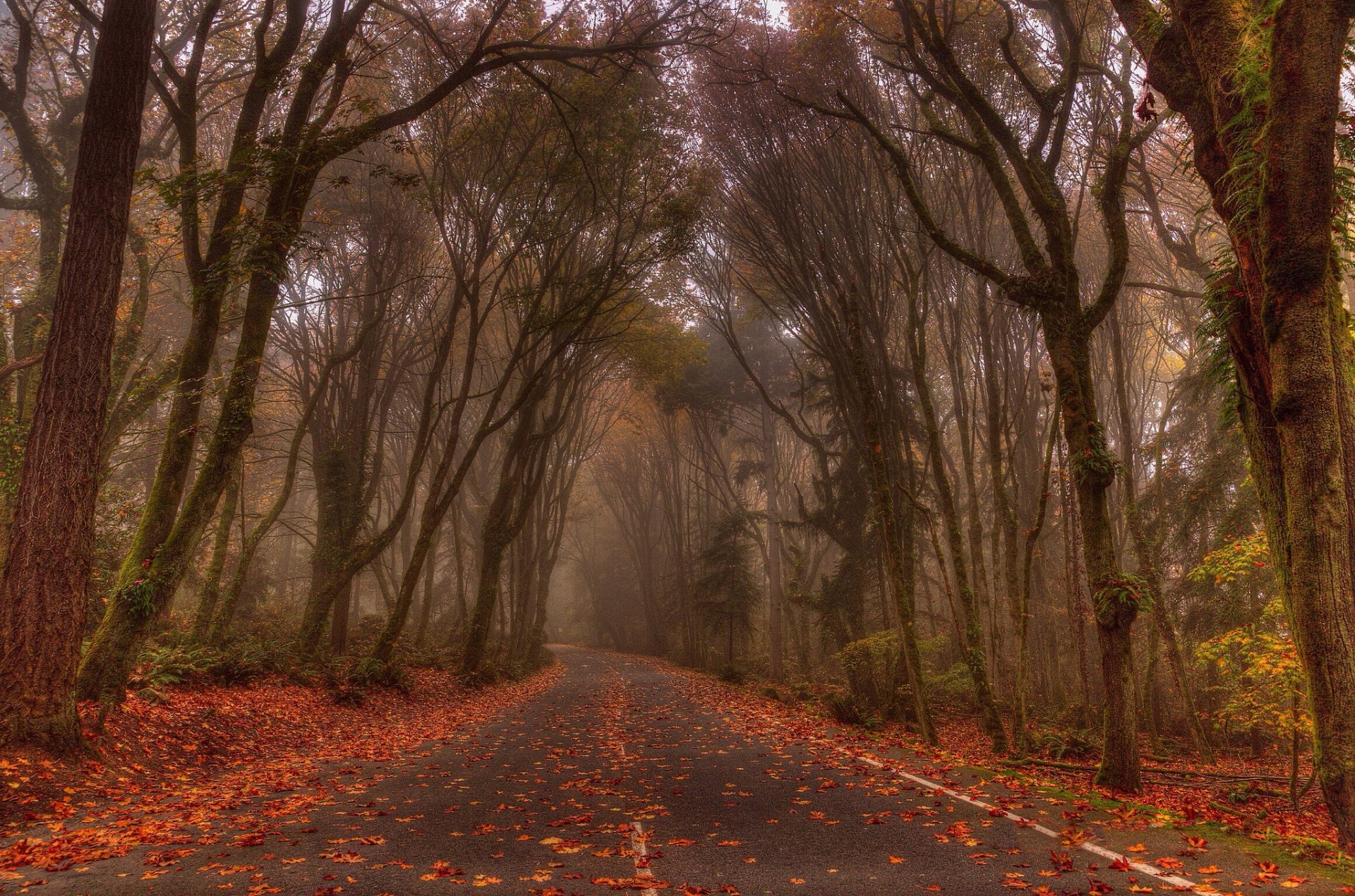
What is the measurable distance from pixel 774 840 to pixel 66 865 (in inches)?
180

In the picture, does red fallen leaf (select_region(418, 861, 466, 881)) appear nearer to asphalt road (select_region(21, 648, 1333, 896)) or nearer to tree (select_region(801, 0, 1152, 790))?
asphalt road (select_region(21, 648, 1333, 896))

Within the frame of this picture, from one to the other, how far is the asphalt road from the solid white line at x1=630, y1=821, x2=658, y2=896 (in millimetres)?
19

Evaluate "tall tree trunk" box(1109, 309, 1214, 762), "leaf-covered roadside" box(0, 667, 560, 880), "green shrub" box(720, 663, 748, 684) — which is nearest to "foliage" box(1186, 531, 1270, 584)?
"tall tree trunk" box(1109, 309, 1214, 762)

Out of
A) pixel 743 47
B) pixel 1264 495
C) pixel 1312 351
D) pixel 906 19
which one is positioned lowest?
pixel 1264 495

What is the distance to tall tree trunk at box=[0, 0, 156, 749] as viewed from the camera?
6129mm

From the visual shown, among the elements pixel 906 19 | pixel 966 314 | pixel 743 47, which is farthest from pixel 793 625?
pixel 906 19

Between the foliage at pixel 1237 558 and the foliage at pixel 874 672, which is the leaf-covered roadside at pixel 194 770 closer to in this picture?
the foliage at pixel 874 672

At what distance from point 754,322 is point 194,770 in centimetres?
2207

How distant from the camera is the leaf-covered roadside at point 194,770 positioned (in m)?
4.88

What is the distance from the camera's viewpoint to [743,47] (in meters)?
14.0

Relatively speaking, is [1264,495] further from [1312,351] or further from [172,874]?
[172,874]

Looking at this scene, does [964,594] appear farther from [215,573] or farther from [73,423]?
[215,573]

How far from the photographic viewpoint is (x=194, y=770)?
738 centimetres

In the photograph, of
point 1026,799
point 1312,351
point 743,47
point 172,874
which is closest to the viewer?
point 172,874
